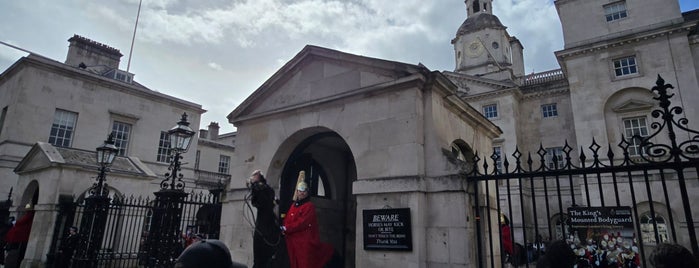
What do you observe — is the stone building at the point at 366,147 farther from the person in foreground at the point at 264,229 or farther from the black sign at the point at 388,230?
the person in foreground at the point at 264,229

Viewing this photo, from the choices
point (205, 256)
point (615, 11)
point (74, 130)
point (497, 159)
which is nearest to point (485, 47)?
point (615, 11)

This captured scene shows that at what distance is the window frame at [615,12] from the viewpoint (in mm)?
23875

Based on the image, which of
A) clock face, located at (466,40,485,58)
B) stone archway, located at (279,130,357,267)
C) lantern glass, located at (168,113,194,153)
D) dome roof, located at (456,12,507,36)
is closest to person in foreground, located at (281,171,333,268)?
stone archway, located at (279,130,357,267)

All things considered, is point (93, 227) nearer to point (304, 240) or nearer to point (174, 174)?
point (174, 174)

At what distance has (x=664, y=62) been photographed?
2181 centimetres

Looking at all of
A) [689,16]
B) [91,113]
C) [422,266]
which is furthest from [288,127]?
[689,16]

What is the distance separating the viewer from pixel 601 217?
4840mm

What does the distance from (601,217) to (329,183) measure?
21.9 feet

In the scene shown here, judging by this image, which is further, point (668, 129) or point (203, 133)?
point (203, 133)

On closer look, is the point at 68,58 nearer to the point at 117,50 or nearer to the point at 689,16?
the point at 117,50

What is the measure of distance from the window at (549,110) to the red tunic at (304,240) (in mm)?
29250

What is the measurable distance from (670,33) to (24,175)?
34851 millimetres

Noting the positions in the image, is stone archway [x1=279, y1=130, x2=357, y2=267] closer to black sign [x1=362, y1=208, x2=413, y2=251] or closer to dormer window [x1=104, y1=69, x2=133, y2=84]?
black sign [x1=362, y1=208, x2=413, y2=251]

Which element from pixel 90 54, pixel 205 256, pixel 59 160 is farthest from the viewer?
pixel 90 54
